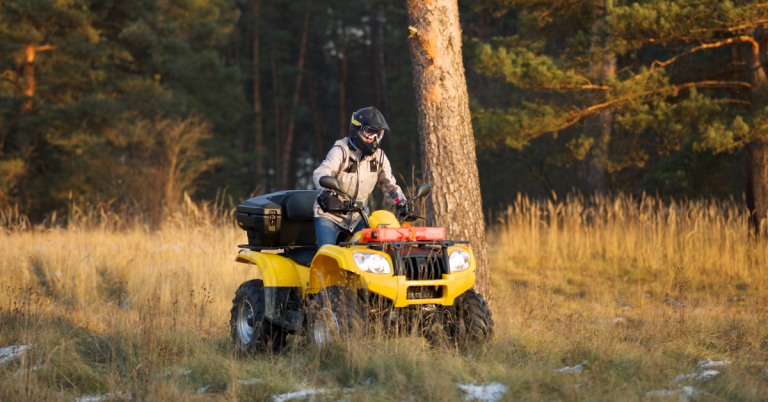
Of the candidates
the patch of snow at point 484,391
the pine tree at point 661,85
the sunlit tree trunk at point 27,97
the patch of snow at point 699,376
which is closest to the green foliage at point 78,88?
the sunlit tree trunk at point 27,97

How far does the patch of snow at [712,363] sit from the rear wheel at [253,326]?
10.4 feet

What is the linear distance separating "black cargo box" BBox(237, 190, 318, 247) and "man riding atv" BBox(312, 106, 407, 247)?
1.42ft

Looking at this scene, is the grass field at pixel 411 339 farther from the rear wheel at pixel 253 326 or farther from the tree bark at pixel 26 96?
the tree bark at pixel 26 96

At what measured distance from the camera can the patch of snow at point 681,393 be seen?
3.73 meters

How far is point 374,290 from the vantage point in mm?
4309

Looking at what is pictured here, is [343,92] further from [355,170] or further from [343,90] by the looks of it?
[355,170]

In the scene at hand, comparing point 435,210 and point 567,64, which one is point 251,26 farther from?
point 435,210

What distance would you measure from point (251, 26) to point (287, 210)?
35461 mm

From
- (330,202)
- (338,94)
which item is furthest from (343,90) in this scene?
(330,202)

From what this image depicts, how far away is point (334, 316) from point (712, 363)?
2.70m

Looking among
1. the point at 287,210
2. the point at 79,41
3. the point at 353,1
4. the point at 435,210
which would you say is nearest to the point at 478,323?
the point at 287,210

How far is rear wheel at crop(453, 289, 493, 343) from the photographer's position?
461 cm

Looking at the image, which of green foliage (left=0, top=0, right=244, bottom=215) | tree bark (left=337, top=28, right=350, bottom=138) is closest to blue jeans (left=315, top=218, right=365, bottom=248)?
green foliage (left=0, top=0, right=244, bottom=215)

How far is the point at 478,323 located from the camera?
461 cm
